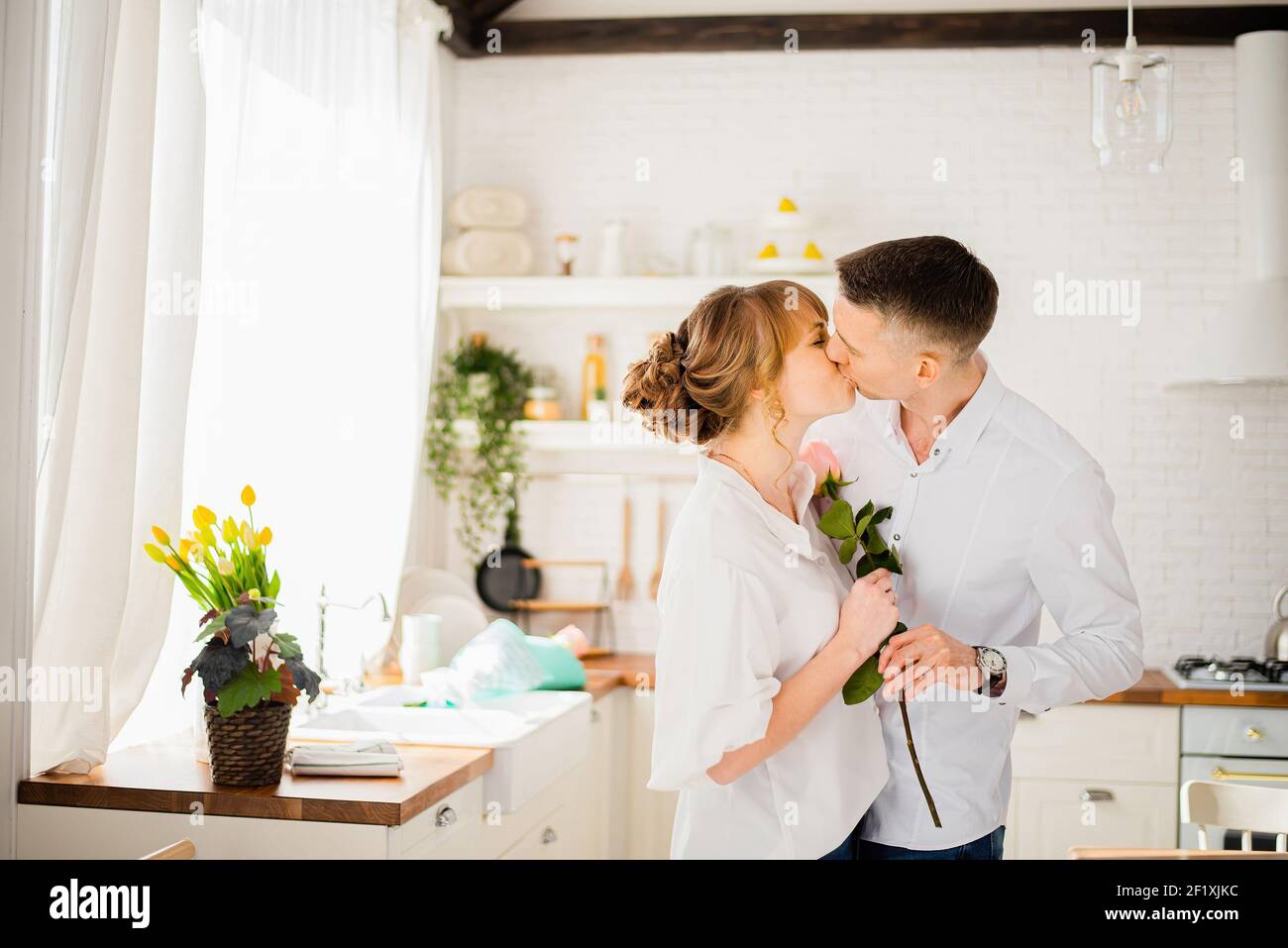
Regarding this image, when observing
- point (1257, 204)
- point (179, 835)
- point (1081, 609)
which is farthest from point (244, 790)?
point (1257, 204)

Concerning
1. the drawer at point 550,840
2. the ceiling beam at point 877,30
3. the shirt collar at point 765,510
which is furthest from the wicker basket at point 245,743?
the ceiling beam at point 877,30

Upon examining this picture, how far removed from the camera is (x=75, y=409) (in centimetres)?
221

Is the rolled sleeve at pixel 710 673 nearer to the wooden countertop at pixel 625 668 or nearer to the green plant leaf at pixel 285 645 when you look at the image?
the green plant leaf at pixel 285 645

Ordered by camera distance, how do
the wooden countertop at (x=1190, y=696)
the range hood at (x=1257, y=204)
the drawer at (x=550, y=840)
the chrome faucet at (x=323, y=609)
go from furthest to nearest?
the range hood at (x=1257, y=204) < the wooden countertop at (x=1190, y=696) < the chrome faucet at (x=323, y=609) < the drawer at (x=550, y=840)

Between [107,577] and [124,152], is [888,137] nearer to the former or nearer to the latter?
[124,152]

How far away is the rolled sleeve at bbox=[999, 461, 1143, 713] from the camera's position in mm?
1771

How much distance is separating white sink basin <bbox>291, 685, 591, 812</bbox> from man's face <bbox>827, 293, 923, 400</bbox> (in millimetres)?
1319

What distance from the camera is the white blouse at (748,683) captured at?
62.6 inches

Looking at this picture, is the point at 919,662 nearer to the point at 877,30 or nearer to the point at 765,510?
the point at 765,510

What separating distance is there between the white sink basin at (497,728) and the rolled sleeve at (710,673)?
121cm

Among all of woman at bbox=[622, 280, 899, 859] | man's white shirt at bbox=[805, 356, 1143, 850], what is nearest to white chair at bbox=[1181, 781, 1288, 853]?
man's white shirt at bbox=[805, 356, 1143, 850]

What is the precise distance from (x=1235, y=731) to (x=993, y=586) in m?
2.20

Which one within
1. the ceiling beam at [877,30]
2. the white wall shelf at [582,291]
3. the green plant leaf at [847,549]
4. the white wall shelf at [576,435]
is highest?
the ceiling beam at [877,30]

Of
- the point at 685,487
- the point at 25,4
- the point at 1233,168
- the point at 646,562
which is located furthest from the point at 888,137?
the point at 25,4
